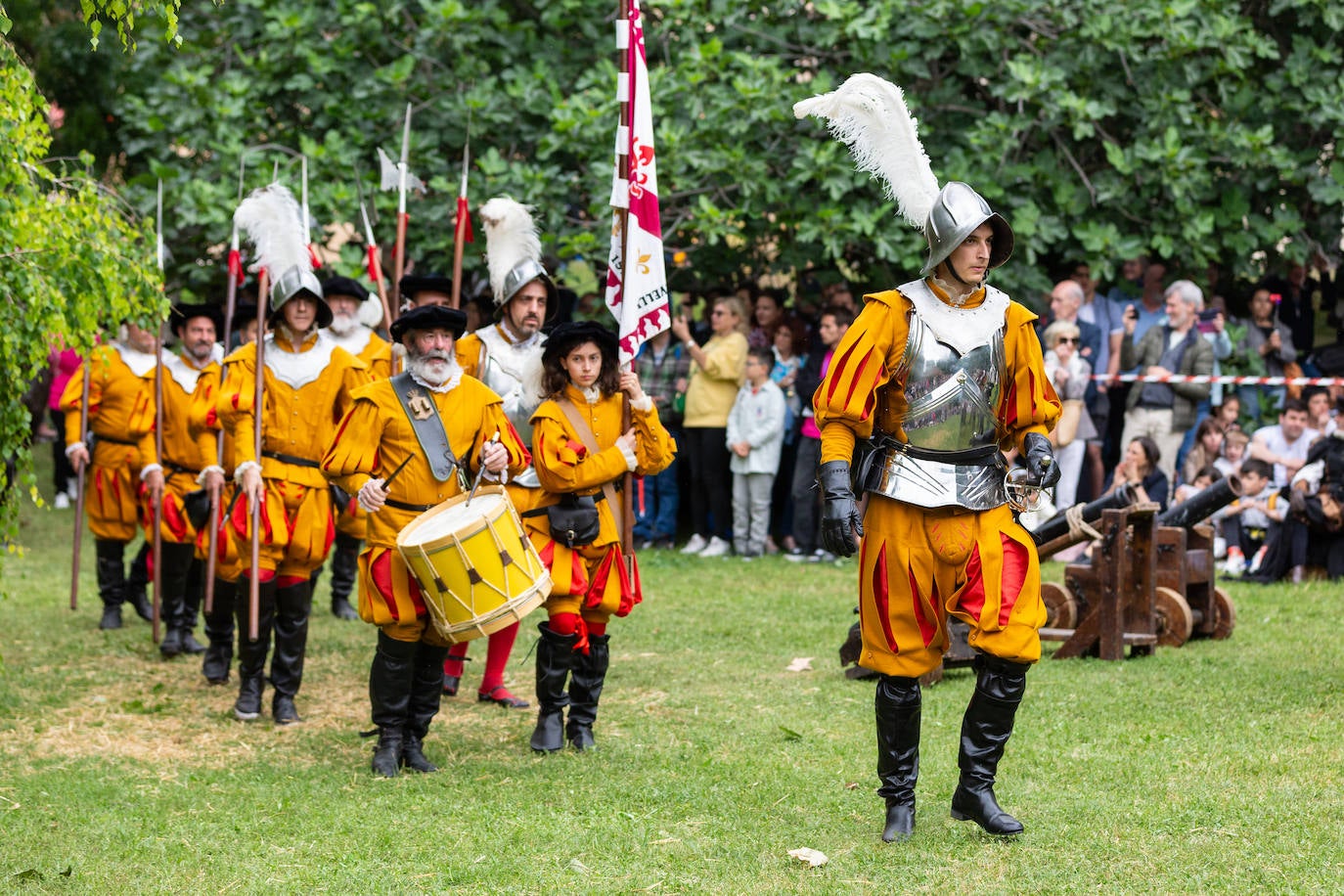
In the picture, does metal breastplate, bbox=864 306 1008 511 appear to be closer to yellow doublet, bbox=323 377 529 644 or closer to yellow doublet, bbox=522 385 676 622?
yellow doublet, bbox=522 385 676 622

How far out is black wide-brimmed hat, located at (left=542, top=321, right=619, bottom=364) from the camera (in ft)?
24.0

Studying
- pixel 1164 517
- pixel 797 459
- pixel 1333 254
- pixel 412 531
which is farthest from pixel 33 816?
pixel 1333 254

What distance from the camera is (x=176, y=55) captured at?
16.6 m

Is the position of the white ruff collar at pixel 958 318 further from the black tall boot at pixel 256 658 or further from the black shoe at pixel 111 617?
the black shoe at pixel 111 617

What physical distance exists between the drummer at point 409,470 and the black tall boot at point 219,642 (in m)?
2.17

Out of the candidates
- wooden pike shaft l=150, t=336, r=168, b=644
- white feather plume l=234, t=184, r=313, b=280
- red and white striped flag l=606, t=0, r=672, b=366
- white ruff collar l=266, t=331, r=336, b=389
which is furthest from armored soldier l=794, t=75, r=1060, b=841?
wooden pike shaft l=150, t=336, r=168, b=644

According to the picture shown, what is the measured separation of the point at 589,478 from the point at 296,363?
6.62ft

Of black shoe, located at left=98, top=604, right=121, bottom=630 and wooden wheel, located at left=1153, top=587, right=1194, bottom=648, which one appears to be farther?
black shoe, located at left=98, top=604, right=121, bottom=630

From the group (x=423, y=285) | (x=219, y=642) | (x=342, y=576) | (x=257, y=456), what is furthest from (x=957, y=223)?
(x=342, y=576)

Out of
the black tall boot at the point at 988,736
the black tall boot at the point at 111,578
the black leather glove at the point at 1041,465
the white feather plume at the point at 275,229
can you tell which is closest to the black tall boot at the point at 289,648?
the white feather plume at the point at 275,229

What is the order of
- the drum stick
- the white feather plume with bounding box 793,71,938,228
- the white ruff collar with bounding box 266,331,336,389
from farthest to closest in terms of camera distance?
the white ruff collar with bounding box 266,331,336,389, the drum stick, the white feather plume with bounding box 793,71,938,228

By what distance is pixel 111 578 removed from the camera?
11.4 metres

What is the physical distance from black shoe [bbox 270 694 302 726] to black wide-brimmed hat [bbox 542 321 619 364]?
231 centimetres

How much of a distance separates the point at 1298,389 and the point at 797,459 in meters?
3.91
